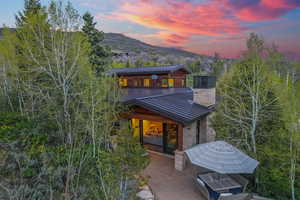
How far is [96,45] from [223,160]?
12686 mm

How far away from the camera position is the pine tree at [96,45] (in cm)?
1312

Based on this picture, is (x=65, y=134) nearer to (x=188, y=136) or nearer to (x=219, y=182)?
(x=188, y=136)

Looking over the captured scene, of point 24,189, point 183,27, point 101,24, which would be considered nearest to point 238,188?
point 24,189

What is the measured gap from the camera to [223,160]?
5039 mm

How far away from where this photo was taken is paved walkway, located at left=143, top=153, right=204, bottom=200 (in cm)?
569

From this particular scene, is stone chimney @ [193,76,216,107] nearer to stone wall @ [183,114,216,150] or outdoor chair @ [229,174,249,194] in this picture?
stone wall @ [183,114,216,150]

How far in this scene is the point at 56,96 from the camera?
6840 millimetres

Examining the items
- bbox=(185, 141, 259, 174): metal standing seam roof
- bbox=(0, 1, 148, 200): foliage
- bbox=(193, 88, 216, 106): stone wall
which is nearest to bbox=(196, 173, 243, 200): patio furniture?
bbox=(185, 141, 259, 174): metal standing seam roof

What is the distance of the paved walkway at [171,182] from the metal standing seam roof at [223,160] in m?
1.46

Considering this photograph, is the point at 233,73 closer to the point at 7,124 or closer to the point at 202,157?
the point at 202,157

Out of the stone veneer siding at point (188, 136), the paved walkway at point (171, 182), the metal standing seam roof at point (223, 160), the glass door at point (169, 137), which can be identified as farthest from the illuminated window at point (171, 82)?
the metal standing seam roof at point (223, 160)

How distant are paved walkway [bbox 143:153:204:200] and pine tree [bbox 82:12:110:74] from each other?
8977 millimetres

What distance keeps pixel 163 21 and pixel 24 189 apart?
14.1 m

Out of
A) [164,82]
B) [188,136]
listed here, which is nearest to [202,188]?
[188,136]
